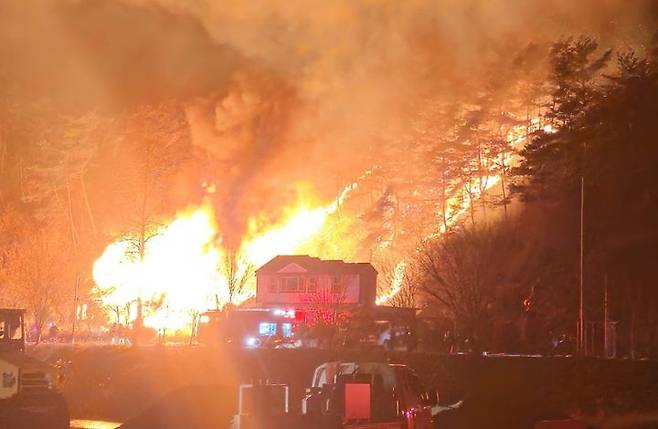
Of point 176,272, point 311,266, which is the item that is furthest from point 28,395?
point 311,266

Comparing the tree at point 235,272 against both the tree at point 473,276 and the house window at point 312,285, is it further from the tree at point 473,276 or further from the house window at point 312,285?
the tree at point 473,276

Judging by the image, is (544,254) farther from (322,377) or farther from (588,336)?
(322,377)

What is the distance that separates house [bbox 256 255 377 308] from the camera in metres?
64.3

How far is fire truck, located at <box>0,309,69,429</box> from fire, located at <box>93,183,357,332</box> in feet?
114

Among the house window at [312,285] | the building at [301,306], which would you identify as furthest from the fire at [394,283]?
the house window at [312,285]

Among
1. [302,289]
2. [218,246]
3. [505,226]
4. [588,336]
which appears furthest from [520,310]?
[218,246]

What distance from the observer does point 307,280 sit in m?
68.1

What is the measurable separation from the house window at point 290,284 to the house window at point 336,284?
4683 millimetres

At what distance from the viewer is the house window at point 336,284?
2352 inches

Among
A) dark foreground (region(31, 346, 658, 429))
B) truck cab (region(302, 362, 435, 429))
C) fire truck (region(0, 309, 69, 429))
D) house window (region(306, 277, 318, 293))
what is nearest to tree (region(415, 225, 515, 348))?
dark foreground (region(31, 346, 658, 429))

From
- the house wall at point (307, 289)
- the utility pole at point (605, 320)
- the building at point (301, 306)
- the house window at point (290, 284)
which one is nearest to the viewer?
the utility pole at point (605, 320)

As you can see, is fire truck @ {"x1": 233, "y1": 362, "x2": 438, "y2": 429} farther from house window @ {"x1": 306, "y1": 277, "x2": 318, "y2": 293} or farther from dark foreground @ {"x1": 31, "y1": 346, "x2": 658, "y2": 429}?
house window @ {"x1": 306, "y1": 277, "x2": 318, "y2": 293}

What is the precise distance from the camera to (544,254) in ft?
154

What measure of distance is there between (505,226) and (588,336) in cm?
873
